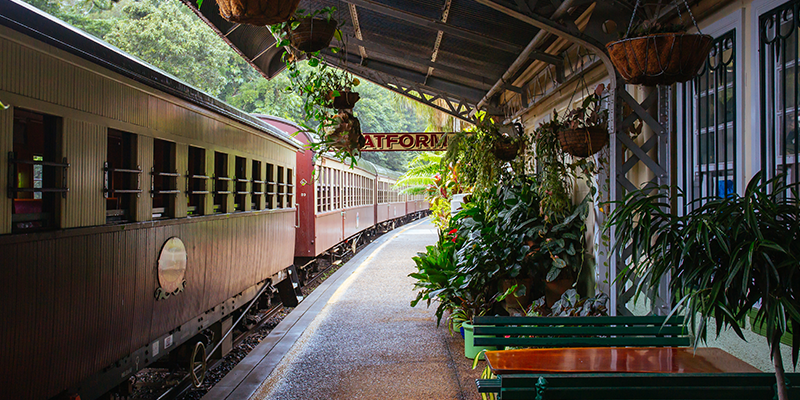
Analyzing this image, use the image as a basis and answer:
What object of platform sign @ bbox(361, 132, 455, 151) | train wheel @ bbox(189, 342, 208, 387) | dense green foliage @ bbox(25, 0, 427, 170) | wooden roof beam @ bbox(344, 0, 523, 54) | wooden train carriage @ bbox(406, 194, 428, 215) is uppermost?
dense green foliage @ bbox(25, 0, 427, 170)

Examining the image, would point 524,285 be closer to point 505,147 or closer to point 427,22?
point 505,147

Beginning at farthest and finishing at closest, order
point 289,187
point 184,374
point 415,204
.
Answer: point 415,204 < point 289,187 < point 184,374

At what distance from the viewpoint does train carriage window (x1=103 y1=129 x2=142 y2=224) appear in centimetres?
358

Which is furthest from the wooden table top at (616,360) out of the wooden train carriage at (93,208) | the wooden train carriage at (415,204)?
the wooden train carriage at (415,204)

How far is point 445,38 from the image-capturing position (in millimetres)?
6262

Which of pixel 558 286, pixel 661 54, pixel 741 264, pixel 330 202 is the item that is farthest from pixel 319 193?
pixel 741 264

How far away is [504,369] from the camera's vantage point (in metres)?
2.34

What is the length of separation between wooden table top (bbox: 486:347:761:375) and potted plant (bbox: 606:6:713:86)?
137 cm

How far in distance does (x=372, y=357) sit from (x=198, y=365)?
5.50 feet

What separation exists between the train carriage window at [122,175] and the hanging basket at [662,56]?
10.0ft

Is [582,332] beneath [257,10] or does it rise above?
beneath

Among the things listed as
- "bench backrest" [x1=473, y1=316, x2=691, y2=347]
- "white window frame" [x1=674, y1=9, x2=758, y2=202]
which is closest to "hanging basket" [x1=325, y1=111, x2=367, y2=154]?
"bench backrest" [x1=473, y1=316, x2=691, y2=347]

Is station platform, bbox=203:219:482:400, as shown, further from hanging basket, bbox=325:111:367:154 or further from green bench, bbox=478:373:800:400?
green bench, bbox=478:373:800:400

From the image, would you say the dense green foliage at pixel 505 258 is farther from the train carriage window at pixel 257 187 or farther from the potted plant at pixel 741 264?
the potted plant at pixel 741 264
